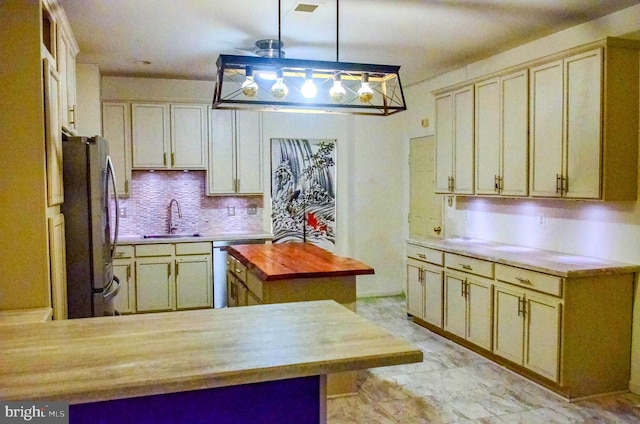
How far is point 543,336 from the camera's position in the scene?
3627mm

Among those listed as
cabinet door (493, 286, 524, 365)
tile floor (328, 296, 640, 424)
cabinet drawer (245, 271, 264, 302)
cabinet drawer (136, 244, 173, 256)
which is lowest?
tile floor (328, 296, 640, 424)

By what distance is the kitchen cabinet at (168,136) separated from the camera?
5.75 m

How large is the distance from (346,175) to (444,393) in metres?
3.43

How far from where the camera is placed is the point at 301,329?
6.35ft

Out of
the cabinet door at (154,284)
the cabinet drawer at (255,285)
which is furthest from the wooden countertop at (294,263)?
the cabinet door at (154,284)

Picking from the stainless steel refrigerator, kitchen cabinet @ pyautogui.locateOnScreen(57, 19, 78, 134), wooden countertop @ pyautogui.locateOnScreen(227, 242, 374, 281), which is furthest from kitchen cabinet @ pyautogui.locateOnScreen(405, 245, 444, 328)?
kitchen cabinet @ pyautogui.locateOnScreen(57, 19, 78, 134)

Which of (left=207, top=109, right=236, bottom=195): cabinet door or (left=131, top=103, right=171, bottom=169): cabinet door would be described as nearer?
(left=131, top=103, right=171, bottom=169): cabinet door

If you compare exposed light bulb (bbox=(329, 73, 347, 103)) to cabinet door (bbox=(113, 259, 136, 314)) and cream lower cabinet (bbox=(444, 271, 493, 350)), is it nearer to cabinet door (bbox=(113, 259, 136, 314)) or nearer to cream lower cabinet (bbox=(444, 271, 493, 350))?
cream lower cabinet (bbox=(444, 271, 493, 350))

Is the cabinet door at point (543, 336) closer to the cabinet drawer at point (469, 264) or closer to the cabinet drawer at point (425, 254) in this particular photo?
the cabinet drawer at point (469, 264)

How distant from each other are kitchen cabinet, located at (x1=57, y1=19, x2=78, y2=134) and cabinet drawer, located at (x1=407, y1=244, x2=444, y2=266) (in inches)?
127

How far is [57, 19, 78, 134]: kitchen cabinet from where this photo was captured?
11.3 ft

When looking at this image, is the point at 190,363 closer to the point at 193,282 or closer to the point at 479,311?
the point at 479,311

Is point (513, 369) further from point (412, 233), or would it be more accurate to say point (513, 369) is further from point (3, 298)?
Answer: point (3, 298)

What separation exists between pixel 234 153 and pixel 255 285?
8.28 feet
